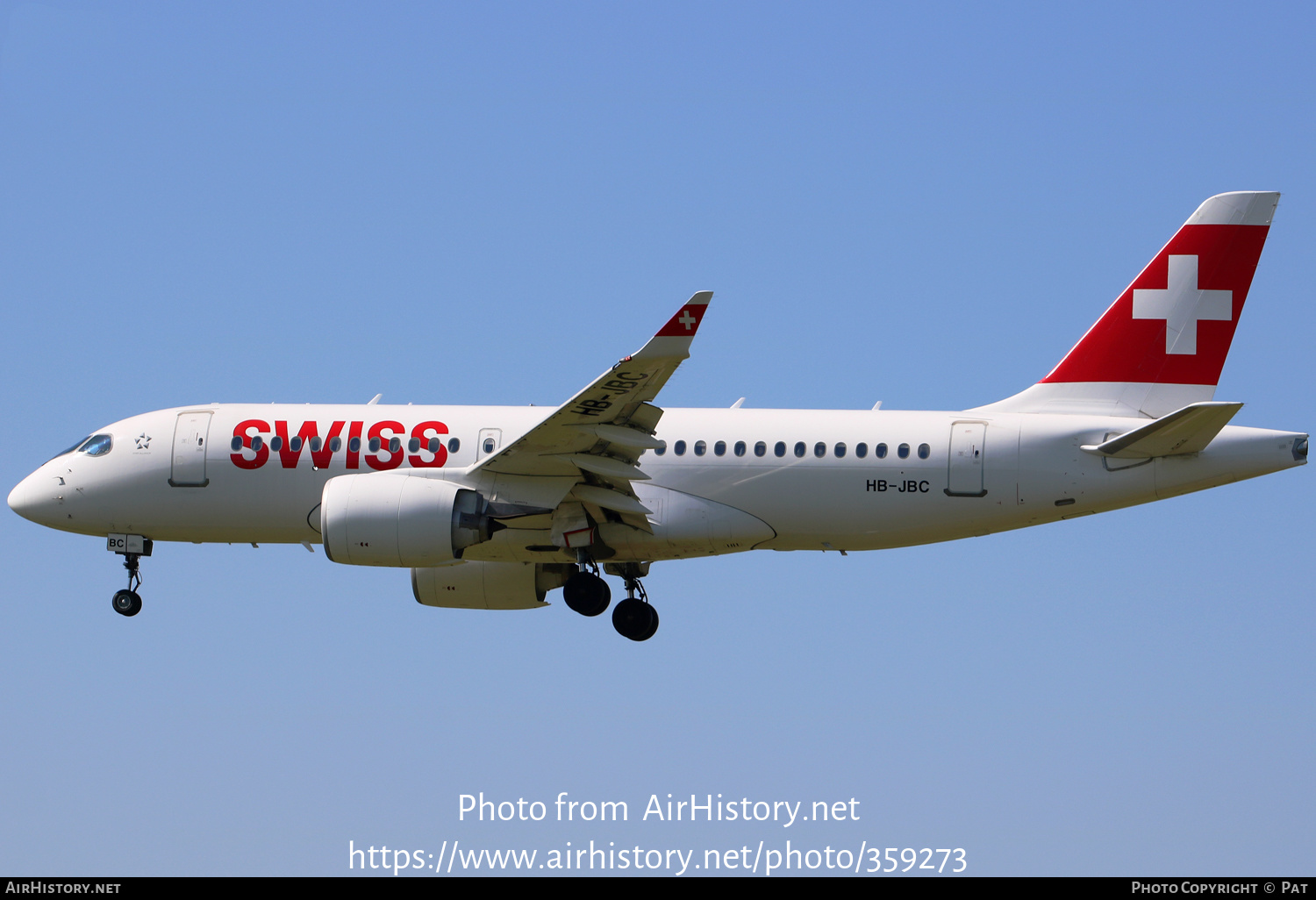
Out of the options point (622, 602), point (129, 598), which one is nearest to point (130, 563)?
point (129, 598)

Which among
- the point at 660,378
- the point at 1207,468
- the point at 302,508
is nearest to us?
the point at 660,378

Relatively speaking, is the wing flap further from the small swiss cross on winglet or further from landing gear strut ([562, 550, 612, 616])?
landing gear strut ([562, 550, 612, 616])

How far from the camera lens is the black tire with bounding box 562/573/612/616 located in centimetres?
3347

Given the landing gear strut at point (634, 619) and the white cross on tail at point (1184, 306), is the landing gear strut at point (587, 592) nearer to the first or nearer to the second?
the landing gear strut at point (634, 619)

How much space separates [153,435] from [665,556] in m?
11.4

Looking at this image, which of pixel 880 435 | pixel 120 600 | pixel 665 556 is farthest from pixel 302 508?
pixel 880 435

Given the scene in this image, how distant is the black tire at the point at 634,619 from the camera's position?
3391 cm

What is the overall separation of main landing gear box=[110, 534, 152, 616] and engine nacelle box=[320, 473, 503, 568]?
20.0 feet

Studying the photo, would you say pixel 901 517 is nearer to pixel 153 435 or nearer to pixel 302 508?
pixel 302 508

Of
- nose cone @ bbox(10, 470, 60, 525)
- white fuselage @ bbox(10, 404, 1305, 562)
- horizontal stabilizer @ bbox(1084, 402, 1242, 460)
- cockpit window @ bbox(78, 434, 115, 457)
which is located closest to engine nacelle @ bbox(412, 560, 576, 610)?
white fuselage @ bbox(10, 404, 1305, 562)

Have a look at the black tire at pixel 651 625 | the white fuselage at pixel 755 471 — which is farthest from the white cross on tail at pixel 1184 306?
the black tire at pixel 651 625

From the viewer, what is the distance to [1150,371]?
109 feet

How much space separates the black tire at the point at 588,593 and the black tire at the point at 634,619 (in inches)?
19.3

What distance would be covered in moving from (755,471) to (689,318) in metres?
5.82
